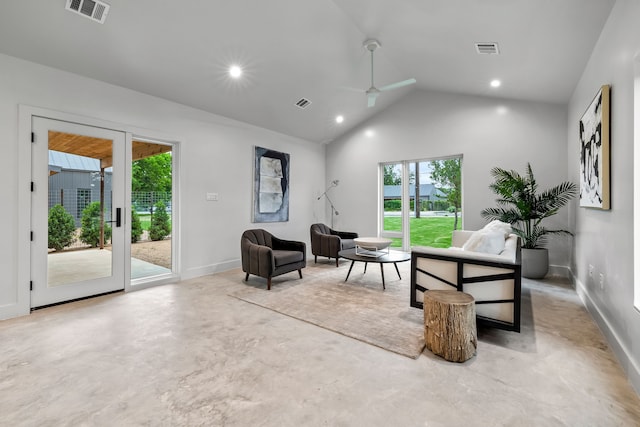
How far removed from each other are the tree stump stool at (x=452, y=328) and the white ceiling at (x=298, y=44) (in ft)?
9.18

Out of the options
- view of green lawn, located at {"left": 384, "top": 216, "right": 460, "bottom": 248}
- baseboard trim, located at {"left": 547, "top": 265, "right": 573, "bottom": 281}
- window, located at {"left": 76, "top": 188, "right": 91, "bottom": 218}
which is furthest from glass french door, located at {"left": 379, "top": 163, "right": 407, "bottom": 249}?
window, located at {"left": 76, "top": 188, "right": 91, "bottom": 218}

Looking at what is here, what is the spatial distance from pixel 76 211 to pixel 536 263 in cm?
635

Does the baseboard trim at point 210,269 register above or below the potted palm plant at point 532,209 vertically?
below

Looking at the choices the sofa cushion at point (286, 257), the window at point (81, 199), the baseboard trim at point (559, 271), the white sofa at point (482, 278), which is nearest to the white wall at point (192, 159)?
the window at point (81, 199)

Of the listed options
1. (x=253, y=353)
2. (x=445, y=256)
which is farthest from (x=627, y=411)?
(x=253, y=353)

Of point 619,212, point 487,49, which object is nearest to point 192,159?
point 487,49

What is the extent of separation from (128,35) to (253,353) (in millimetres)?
3432

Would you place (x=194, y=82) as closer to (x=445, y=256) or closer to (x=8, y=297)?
(x=8, y=297)

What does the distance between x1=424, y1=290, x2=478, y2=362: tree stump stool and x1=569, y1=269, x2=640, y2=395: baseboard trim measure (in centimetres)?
91

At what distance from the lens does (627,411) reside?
167cm

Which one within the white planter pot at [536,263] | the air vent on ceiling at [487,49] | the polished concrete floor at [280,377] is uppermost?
the air vent on ceiling at [487,49]

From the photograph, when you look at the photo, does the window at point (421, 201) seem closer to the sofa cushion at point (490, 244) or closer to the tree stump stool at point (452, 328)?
the sofa cushion at point (490, 244)

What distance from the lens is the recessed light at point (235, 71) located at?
13.0ft

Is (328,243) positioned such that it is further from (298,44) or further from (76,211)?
(76,211)
